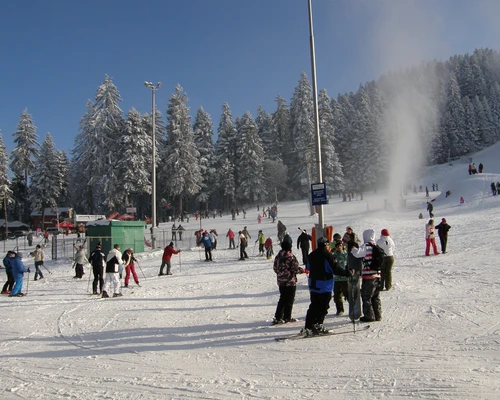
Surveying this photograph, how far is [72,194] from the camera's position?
73.4 metres

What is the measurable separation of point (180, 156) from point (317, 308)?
5151 centimetres

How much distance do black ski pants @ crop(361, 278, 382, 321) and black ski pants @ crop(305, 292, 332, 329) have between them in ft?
2.91

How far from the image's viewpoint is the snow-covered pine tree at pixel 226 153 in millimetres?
67188

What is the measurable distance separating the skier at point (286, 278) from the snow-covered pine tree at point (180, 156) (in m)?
47.7

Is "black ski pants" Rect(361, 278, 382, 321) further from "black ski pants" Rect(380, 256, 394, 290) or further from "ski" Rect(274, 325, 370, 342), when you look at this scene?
"black ski pants" Rect(380, 256, 394, 290)

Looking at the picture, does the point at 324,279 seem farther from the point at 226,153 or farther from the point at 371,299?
the point at 226,153

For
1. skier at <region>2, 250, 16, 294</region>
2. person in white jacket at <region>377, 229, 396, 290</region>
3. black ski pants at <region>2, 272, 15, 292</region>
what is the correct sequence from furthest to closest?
black ski pants at <region>2, 272, 15, 292</region>, skier at <region>2, 250, 16, 294</region>, person in white jacket at <region>377, 229, 396, 290</region>

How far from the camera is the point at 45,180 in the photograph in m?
60.6

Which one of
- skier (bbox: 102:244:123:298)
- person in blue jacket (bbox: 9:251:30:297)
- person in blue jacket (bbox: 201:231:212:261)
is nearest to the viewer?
skier (bbox: 102:244:123:298)

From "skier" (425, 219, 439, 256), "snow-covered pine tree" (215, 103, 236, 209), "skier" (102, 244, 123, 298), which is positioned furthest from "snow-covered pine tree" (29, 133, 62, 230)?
"skier" (425, 219, 439, 256)

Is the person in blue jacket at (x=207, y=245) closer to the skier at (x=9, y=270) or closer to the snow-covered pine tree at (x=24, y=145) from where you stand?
the skier at (x=9, y=270)

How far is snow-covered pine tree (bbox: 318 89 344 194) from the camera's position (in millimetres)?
66125

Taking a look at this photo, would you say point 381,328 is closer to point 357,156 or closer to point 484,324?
point 484,324

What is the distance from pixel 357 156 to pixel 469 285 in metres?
67.0
